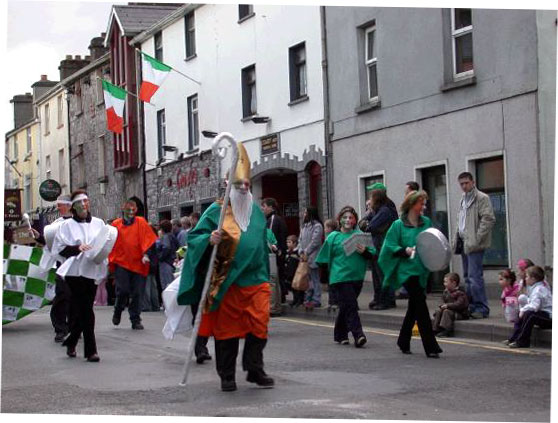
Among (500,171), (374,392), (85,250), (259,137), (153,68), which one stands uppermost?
(153,68)

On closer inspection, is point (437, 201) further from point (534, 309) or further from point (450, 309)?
point (534, 309)

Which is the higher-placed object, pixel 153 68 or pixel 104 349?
pixel 153 68

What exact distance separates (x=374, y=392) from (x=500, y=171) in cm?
1007

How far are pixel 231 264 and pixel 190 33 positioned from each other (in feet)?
79.8

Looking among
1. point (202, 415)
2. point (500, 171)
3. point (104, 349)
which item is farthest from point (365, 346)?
point (500, 171)

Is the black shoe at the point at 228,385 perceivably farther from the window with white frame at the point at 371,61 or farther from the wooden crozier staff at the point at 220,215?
the window with white frame at the point at 371,61

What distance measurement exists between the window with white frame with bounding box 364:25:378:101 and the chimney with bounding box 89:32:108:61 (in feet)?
81.0

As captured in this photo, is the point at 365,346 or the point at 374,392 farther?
the point at 365,346

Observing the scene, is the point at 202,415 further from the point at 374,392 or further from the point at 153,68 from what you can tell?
the point at 153,68

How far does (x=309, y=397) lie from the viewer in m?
8.45

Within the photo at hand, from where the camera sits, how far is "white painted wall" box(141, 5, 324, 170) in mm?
24828

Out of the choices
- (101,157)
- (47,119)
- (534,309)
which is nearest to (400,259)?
(534,309)

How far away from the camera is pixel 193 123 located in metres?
32.6

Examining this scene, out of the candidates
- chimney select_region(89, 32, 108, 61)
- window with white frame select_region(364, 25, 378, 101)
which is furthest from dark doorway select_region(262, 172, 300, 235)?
chimney select_region(89, 32, 108, 61)
